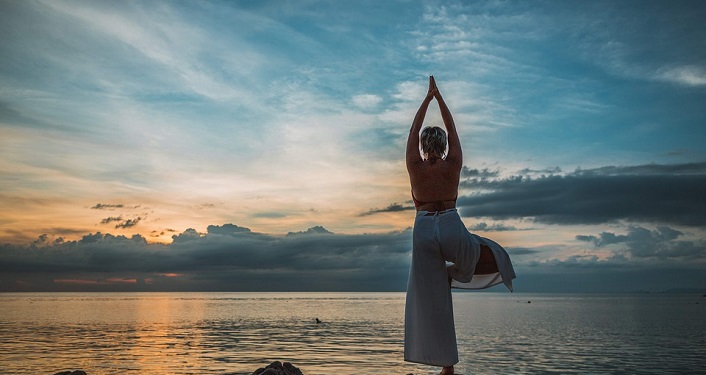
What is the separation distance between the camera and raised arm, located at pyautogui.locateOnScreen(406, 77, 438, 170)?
7777 millimetres

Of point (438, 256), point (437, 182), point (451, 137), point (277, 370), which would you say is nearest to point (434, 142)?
point (451, 137)

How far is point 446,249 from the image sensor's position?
743cm

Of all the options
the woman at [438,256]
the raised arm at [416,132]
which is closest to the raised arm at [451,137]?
the woman at [438,256]

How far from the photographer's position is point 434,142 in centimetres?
767

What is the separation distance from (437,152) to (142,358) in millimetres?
32656

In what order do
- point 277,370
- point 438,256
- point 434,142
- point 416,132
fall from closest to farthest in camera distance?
point 438,256 < point 434,142 < point 416,132 < point 277,370

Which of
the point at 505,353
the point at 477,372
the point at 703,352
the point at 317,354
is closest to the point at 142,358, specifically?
the point at 317,354

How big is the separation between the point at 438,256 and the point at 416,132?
163 cm

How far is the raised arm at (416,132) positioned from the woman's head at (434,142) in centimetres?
12

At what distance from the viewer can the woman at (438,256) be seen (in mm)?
7500

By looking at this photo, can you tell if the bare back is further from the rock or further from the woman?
the rock

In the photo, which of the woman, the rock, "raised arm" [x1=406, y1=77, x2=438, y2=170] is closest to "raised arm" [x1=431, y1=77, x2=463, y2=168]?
the woman

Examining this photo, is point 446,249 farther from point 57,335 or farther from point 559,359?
point 57,335

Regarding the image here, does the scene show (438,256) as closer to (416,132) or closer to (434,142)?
(434,142)
